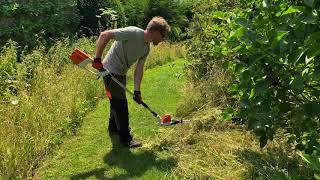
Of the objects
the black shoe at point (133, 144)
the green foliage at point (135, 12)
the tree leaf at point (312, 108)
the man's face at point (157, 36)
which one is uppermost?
the tree leaf at point (312, 108)

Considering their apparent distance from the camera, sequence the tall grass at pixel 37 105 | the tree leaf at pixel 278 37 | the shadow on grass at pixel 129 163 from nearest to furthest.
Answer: the tree leaf at pixel 278 37 → the tall grass at pixel 37 105 → the shadow on grass at pixel 129 163

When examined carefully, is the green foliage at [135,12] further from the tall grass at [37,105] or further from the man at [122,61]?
the man at [122,61]

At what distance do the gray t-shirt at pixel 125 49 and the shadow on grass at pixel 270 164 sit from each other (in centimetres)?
177

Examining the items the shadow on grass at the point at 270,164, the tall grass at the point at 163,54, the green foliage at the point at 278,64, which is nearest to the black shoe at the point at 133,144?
the shadow on grass at the point at 270,164

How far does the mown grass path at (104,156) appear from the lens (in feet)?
18.4

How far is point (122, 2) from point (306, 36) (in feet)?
49.8

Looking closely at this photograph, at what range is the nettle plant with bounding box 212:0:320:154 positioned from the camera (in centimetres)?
233

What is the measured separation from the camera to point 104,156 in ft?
20.1

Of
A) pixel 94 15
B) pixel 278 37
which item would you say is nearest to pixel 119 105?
pixel 278 37

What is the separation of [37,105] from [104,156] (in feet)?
3.96

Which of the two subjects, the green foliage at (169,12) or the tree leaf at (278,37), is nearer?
the tree leaf at (278,37)

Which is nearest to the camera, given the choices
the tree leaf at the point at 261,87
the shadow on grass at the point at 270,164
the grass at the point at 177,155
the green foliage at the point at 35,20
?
the tree leaf at the point at 261,87

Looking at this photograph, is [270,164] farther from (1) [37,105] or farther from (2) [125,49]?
(1) [37,105]

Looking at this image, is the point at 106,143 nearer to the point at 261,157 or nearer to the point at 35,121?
the point at 35,121
